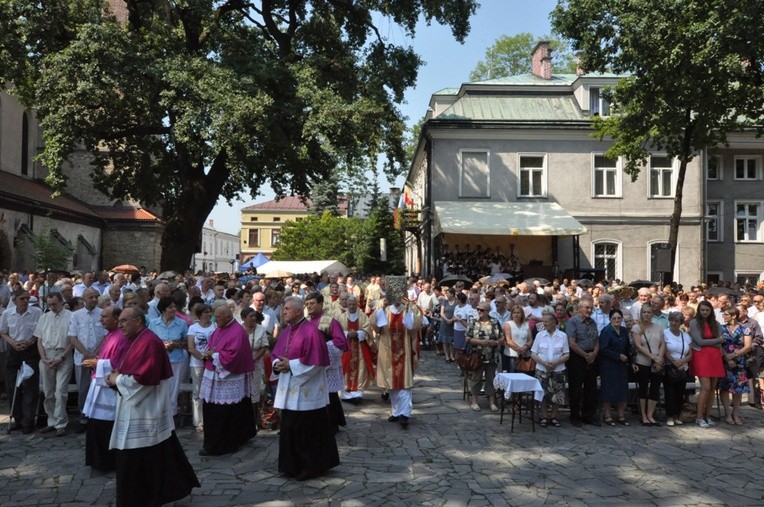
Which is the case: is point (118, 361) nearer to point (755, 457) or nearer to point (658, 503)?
point (658, 503)

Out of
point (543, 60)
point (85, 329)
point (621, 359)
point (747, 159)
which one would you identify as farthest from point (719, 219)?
point (85, 329)

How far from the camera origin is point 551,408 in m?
9.66

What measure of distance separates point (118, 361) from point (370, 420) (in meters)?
4.45

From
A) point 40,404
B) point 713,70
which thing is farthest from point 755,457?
point 713,70

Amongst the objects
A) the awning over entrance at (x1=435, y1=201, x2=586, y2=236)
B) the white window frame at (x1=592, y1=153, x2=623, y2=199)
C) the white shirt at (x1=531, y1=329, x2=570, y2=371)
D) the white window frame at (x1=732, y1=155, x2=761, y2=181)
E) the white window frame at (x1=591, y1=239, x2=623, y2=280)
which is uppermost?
the white window frame at (x1=732, y1=155, x2=761, y2=181)

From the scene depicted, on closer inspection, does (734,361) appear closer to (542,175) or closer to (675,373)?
(675,373)

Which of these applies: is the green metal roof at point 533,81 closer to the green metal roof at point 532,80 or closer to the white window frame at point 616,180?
the green metal roof at point 532,80

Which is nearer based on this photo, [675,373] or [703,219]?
[675,373]

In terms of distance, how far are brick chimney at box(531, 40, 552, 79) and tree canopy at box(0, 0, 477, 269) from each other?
38.4ft

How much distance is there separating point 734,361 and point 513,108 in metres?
21.4

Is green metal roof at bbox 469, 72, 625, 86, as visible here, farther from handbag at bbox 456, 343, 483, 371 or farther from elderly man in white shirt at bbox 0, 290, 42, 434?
elderly man in white shirt at bbox 0, 290, 42, 434

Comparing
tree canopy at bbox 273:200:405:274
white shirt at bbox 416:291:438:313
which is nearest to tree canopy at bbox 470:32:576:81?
tree canopy at bbox 273:200:405:274

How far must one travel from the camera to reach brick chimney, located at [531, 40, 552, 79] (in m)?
33.6

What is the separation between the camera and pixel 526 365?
31.9ft
